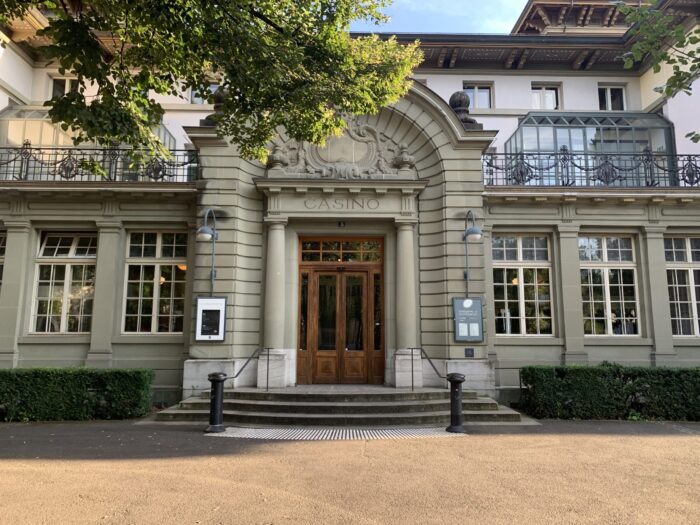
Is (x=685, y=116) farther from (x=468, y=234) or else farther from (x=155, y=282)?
(x=155, y=282)

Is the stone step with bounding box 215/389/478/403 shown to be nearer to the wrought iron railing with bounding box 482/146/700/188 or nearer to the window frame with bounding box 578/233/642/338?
the window frame with bounding box 578/233/642/338

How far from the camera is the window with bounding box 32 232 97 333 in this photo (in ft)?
39.6

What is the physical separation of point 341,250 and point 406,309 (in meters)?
2.20

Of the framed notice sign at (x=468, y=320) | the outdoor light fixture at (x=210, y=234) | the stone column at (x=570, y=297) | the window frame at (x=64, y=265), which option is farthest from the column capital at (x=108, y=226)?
the stone column at (x=570, y=297)

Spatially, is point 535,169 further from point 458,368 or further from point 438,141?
point 458,368

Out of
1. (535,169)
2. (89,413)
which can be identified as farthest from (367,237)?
→ (89,413)

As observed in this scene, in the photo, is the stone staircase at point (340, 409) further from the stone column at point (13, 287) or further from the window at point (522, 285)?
the stone column at point (13, 287)

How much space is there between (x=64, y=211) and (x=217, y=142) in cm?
429

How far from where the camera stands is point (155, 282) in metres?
12.2

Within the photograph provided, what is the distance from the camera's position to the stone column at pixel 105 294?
11.6 metres

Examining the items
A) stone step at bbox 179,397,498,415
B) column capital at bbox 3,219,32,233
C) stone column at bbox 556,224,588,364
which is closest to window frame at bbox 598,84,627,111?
stone column at bbox 556,224,588,364

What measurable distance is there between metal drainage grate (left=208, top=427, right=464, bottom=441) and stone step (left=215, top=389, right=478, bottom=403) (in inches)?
41.9

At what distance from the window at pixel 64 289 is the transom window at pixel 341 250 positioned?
17.5 ft

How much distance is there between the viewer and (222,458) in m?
6.55
